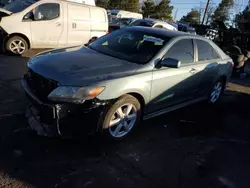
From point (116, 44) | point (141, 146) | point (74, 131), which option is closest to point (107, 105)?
point (74, 131)

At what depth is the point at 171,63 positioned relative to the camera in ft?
13.6

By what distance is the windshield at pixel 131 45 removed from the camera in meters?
4.29

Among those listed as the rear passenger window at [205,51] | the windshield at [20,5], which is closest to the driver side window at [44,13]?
the windshield at [20,5]

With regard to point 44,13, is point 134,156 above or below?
below

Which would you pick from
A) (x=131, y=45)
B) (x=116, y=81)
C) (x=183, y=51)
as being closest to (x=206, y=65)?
(x=183, y=51)

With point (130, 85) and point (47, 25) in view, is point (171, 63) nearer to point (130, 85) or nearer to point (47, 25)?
point (130, 85)

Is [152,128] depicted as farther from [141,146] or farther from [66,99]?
[66,99]

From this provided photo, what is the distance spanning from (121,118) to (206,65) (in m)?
2.29

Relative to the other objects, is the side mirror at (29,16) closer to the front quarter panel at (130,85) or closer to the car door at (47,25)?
the car door at (47,25)

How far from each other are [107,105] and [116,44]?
61.2 inches

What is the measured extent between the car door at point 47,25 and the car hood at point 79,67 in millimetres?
4673

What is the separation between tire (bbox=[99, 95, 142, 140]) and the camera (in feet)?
11.8

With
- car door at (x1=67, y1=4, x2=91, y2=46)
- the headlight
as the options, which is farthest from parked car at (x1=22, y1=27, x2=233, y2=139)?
car door at (x1=67, y1=4, x2=91, y2=46)

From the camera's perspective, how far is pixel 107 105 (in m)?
3.52
